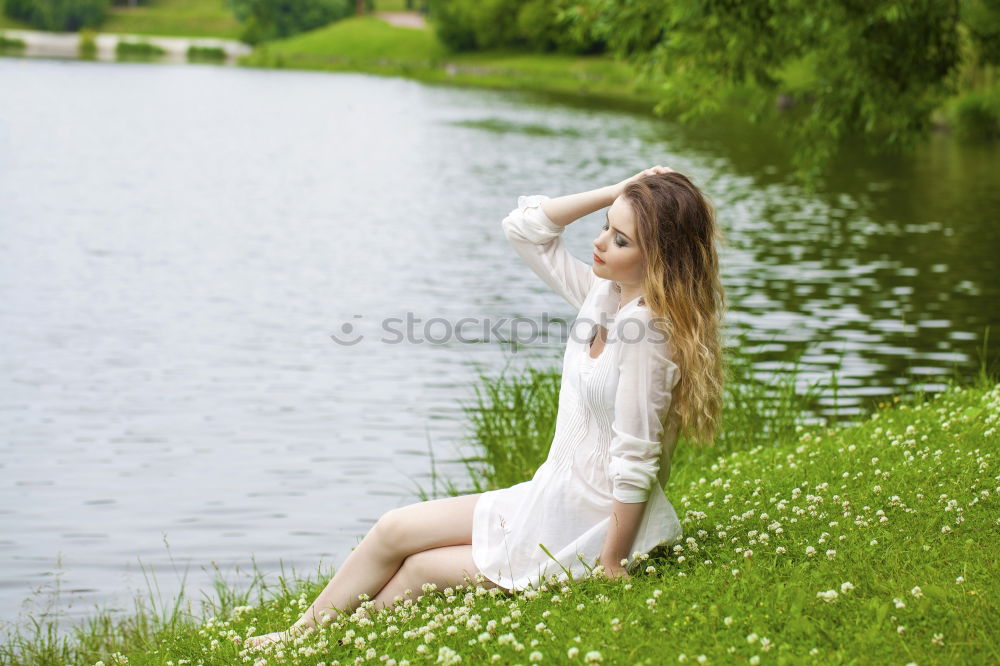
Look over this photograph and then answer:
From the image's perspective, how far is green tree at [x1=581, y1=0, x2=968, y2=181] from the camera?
581 inches

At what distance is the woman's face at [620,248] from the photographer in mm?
5590

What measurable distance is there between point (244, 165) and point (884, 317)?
2806 cm

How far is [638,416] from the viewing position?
5371mm

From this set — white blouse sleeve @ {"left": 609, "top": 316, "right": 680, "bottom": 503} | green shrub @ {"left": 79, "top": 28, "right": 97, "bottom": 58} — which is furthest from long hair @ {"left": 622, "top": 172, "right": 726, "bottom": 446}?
green shrub @ {"left": 79, "top": 28, "right": 97, "bottom": 58}

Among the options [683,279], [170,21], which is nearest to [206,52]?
[170,21]

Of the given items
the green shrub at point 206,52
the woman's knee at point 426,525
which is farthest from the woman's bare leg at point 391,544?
the green shrub at point 206,52

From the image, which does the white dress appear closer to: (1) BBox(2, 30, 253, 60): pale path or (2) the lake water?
(2) the lake water

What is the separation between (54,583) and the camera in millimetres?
9664

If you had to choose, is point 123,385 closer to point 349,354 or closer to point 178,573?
point 349,354

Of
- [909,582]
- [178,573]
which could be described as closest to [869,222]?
[178,573]

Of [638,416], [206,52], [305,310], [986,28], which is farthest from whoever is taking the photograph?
[206,52]

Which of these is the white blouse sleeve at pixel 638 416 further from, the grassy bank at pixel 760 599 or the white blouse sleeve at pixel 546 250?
the white blouse sleeve at pixel 546 250

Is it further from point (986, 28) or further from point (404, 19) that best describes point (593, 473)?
point (404, 19)

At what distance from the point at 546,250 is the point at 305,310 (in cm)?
1447
